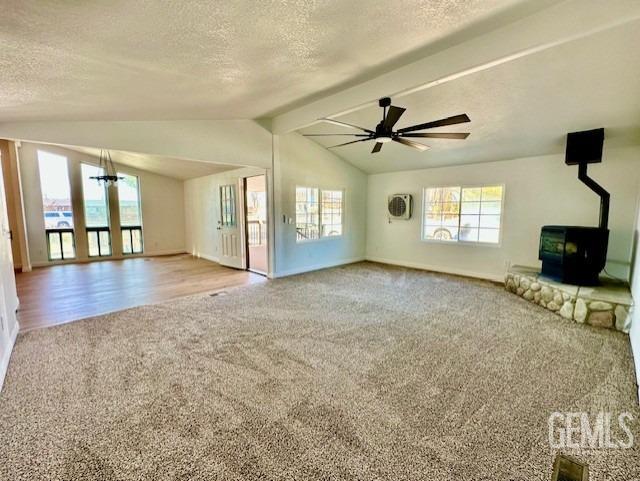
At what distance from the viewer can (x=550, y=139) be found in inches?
167

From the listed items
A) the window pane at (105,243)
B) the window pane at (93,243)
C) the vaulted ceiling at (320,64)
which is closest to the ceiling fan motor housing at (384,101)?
the vaulted ceiling at (320,64)

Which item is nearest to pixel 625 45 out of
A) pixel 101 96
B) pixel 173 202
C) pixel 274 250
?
pixel 101 96

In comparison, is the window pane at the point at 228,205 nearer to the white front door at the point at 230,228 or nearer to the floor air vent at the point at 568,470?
the white front door at the point at 230,228

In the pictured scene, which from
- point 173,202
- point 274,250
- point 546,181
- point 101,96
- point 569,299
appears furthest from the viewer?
point 173,202

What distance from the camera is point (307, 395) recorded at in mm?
2078

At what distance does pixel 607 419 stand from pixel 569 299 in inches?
83.2

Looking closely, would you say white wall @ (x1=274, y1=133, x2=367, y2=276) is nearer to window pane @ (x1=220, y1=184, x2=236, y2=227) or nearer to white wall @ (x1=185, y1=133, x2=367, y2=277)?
white wall @ (x1=185, y1=133, x2=367, y2=277)

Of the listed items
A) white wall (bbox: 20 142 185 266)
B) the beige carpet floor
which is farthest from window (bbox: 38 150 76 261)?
the beige carpet floor

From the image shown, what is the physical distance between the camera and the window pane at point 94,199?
723 cm

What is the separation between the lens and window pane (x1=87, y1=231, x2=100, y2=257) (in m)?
7.34

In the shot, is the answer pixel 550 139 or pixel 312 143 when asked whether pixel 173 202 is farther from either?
pixel 550 139

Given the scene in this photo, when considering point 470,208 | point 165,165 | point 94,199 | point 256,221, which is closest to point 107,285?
point 165,165

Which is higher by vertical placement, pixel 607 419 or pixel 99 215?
pixel 99 215

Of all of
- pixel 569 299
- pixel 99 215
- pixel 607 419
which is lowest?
pixel 607 419
